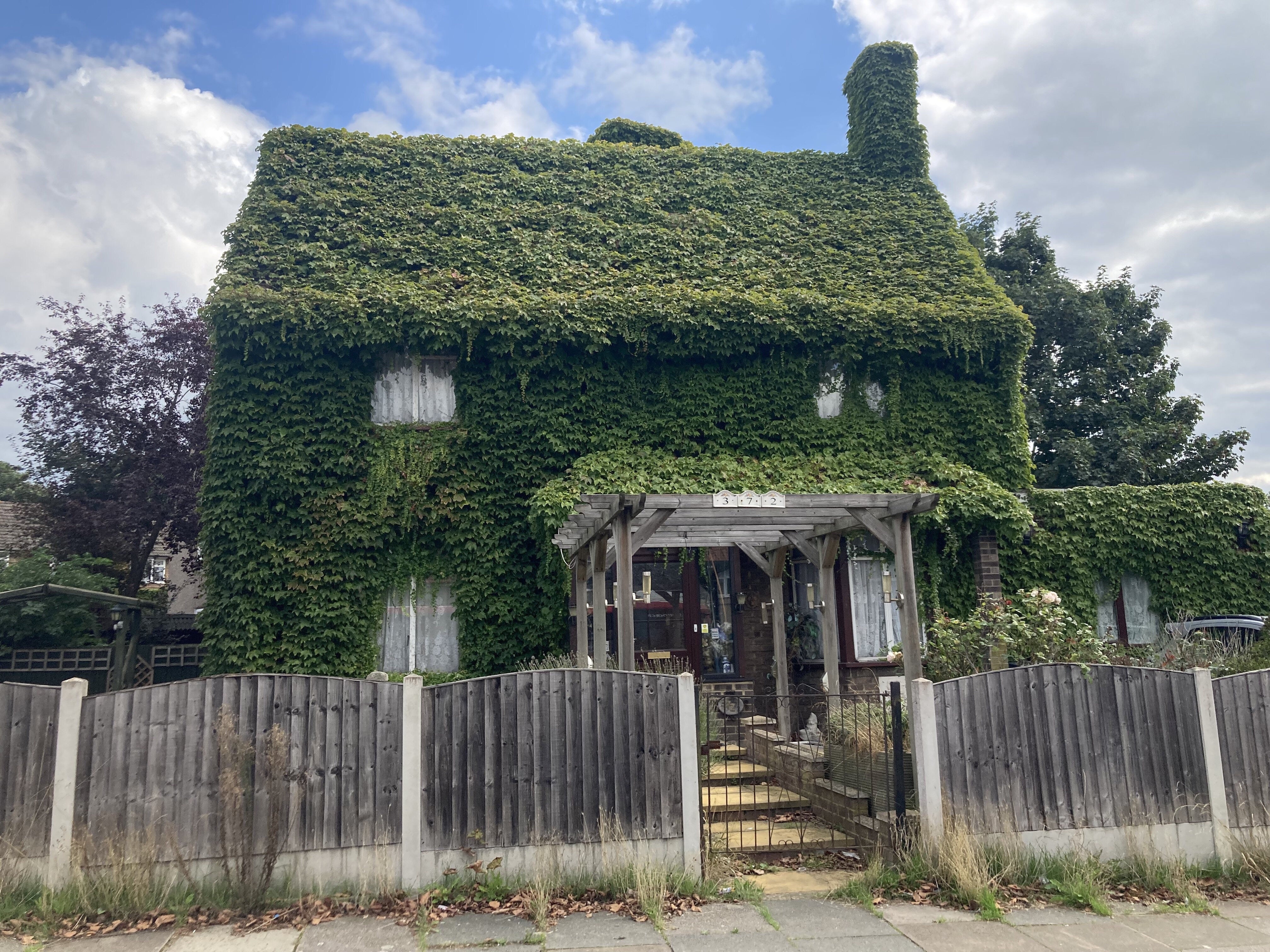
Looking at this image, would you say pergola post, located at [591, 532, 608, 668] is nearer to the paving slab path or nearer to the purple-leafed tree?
the paving slab path

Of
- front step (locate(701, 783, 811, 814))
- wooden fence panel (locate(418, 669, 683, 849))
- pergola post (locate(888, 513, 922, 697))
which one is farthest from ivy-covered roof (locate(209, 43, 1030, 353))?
wooden fence panel (locate(418, 669, 683, 849))

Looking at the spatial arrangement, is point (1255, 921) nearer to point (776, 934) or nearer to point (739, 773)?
point (776, 934)

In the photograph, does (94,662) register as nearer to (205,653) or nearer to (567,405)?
(205,653)

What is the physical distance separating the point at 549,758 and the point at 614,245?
412 inches

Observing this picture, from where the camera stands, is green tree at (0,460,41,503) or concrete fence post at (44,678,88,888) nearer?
concrete fence post at (44,678,88,888)

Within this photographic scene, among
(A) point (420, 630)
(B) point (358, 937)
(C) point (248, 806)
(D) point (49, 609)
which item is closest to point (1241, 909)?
(B) point (358, 937)

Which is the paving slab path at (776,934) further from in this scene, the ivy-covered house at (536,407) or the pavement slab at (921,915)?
the ivy-covered house at (536,407)

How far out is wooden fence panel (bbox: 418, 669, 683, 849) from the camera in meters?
6.19

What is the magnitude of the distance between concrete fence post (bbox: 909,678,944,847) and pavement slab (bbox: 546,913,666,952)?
2.22 metres

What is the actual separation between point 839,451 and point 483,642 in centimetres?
620

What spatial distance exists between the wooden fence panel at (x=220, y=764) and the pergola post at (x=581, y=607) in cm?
413

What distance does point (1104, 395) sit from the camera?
→ 23.9 metres

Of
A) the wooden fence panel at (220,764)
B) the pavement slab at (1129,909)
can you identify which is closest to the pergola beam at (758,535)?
the pavement slab at (1129,909)

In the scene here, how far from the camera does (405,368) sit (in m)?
13.4
